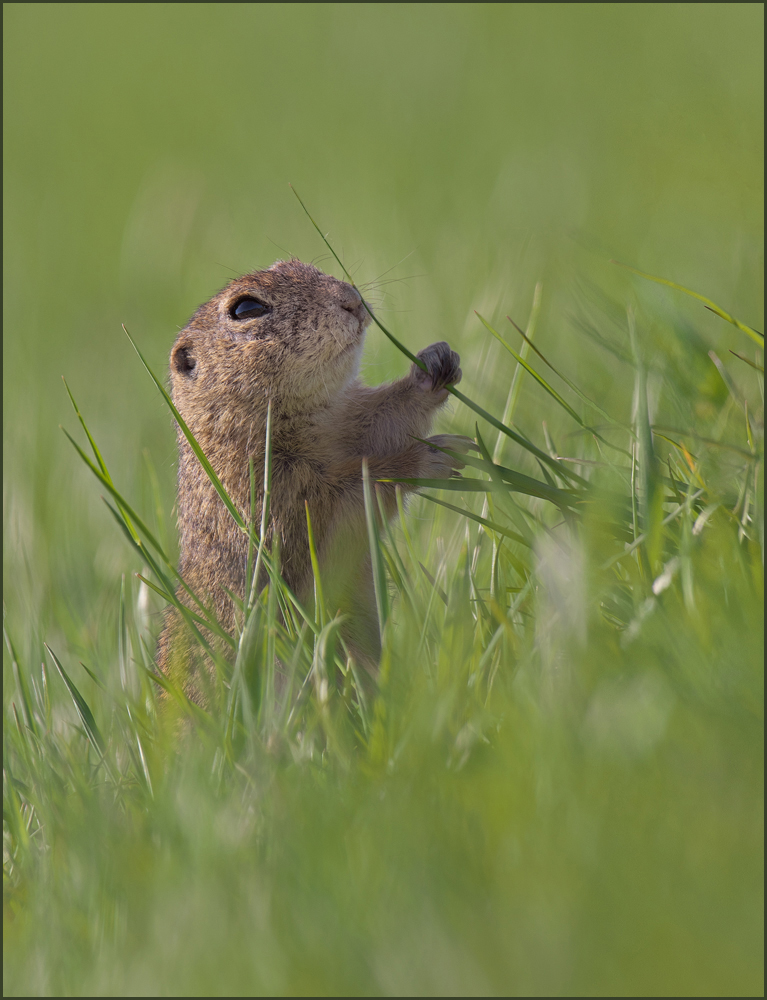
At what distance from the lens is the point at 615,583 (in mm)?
2520

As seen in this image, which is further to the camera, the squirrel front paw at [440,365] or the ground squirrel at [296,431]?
the squirrel front paw at [440,365]

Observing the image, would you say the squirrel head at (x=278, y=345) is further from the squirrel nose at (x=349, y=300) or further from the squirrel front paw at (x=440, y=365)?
the squirrel front paw at (x=440, y=365)

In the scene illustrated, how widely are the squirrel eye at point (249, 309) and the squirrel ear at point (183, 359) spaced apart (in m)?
0.34

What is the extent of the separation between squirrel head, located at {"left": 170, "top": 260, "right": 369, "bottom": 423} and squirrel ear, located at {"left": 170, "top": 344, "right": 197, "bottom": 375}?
0.08 meters

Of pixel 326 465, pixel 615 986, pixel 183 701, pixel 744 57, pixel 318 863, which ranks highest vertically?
pixel 744 57

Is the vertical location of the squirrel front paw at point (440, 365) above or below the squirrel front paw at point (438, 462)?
above

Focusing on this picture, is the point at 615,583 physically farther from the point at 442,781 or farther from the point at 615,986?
the point at 615,986

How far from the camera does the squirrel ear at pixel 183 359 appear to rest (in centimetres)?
435

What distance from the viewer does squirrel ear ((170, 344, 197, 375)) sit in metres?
4.35

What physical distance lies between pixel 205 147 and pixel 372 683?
37.7ft

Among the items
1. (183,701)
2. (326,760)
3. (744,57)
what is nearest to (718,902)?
(326,760)

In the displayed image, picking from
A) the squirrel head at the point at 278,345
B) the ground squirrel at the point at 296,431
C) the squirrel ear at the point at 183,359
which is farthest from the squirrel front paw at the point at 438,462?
the squirrel ear at the point at 183,359

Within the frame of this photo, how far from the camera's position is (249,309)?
409 centimetres

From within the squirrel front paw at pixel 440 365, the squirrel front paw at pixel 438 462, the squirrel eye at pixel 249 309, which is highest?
the squirrel eye at pixel 249 309
